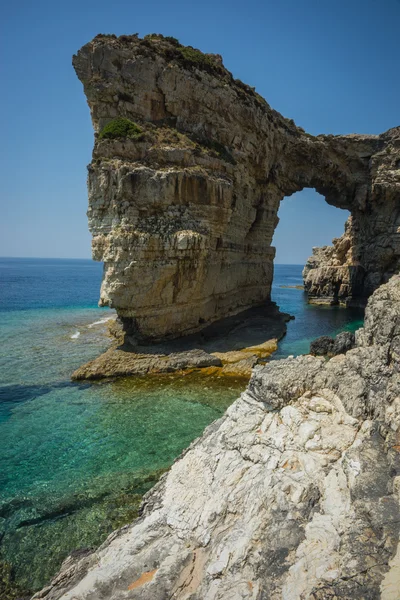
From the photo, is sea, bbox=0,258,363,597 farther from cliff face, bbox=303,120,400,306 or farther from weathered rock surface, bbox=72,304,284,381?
cliff face, bbox=303,120,400,306

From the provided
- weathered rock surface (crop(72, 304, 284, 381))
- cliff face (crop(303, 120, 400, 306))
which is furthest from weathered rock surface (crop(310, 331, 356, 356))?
cliff face (crop(303, 120, 400, 306))

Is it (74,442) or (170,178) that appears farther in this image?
(170,178)

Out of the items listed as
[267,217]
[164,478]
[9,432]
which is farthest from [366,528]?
[267,217]

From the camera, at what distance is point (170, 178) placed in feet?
81.3

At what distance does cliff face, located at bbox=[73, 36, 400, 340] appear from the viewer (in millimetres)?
24344

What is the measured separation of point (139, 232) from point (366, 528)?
70.9 feet

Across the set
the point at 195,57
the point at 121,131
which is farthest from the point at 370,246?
the point at 121,131

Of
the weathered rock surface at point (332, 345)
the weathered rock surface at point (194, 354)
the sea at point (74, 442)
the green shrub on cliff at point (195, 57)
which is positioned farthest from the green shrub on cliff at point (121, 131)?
the weathered rock surface at point (332, 345)

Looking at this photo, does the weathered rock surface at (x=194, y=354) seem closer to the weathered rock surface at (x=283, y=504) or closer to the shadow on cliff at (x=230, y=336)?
the shadow on cliff at (x=230, y=336)

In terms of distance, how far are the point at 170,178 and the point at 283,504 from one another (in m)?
22.7

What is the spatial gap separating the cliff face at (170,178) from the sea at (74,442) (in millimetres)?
6772

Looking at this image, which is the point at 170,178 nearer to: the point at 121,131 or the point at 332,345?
the point at 121,131

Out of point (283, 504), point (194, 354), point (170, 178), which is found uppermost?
point (170, 178)

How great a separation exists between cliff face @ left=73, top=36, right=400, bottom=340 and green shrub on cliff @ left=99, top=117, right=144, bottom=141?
11cm
